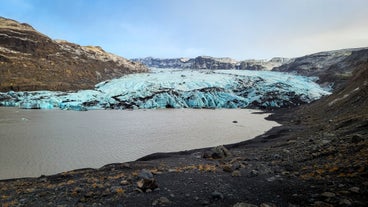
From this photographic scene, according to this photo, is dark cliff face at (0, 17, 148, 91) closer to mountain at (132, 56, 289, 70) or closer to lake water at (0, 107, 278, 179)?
lake water at (0, 107, 278, 179)

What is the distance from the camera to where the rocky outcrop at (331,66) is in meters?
55.7

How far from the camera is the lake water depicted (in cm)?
1344

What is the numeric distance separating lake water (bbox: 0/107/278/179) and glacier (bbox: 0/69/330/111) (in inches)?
474

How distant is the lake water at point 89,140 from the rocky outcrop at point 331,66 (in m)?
38.2

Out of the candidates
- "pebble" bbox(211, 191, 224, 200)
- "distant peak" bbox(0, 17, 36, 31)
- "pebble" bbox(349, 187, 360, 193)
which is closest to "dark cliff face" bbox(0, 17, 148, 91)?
"distant peak" bbox(0, 17, 36, 31)

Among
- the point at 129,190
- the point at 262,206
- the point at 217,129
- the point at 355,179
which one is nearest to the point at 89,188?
the point at 129,190

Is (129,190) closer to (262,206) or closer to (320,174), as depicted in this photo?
(262,206)

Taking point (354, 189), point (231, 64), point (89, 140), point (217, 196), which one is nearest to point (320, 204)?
point (354, 189)

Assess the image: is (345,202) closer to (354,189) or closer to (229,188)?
(354,189)

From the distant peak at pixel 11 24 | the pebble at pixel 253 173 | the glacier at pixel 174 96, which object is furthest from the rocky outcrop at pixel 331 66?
the distant peak at pixel 11 24

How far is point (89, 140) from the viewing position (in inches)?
748

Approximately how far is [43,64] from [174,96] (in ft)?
103

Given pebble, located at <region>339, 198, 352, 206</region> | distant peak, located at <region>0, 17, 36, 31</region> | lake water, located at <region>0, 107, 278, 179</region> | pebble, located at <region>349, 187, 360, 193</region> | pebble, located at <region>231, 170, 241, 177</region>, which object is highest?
distant peak, located at <region>0, 17, 36, 31</region>

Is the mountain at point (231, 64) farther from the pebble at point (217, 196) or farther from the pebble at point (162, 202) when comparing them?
the pebble at point (162, 202)
